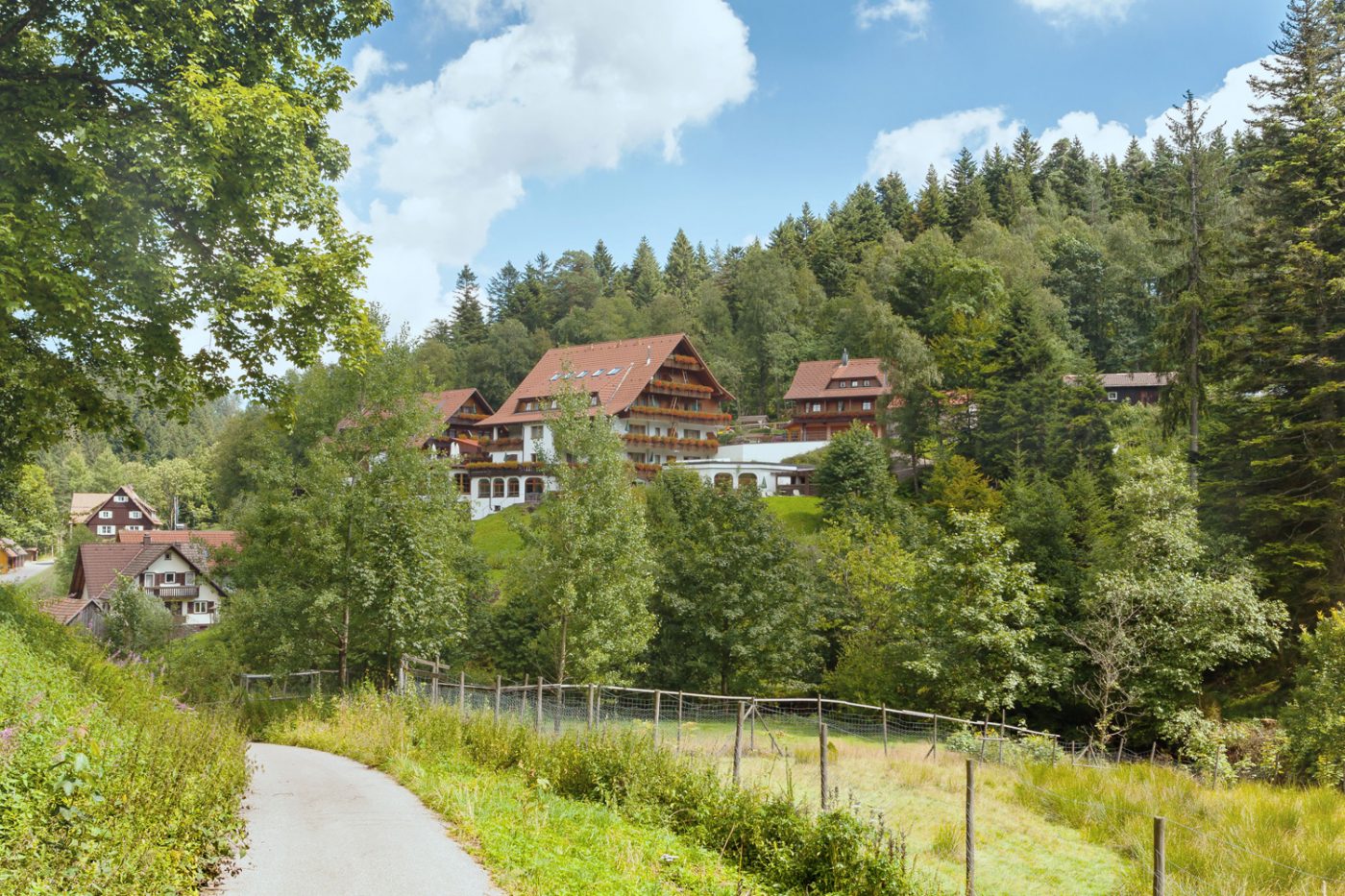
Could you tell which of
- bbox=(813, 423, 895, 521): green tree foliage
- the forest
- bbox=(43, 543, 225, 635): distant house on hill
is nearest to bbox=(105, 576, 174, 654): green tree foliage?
the forest

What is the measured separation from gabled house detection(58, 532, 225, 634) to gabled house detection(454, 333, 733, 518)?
802 inches

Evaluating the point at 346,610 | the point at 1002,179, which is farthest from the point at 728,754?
the point at 1002,179

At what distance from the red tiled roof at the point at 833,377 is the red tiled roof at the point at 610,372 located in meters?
6.71

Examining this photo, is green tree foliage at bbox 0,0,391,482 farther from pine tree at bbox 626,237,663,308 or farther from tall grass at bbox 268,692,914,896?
pine tree at bbox 626,237,663,308

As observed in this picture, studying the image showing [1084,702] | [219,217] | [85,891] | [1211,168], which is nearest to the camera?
[85,891]

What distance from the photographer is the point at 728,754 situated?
16.3m

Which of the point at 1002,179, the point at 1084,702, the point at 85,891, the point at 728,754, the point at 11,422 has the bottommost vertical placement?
the point at 1084,702

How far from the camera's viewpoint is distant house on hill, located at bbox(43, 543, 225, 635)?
2571 inches

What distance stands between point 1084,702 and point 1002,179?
301 feet

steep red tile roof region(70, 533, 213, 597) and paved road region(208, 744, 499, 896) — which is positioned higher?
paved road region(208, 744, 499, 896)

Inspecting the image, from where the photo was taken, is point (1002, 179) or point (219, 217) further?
point (1002, 179)

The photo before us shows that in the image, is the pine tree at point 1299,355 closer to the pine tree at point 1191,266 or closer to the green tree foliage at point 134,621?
the pine tree at point 1191,266

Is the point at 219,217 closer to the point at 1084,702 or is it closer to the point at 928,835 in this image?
the point at 928,835

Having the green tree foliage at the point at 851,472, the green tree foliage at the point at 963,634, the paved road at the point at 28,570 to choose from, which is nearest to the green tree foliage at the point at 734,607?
the green tree foliage at the point at 963,634
